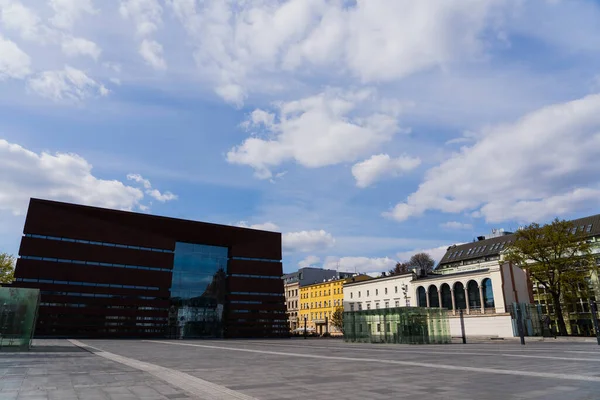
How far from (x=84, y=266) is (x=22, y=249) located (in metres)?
7.96

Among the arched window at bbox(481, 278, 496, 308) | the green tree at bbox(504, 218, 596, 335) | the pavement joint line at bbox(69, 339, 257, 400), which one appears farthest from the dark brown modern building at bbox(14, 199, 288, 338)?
the pavement joint line at bbox(69, 339, 257, 400)

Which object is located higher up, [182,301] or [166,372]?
[182,301]

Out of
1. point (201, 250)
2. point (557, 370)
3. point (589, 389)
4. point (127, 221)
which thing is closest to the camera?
point (589, 389)

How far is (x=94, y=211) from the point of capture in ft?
205

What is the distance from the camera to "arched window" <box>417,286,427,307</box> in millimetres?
71956

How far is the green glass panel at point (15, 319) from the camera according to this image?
2523 centimetres

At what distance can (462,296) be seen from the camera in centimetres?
6512

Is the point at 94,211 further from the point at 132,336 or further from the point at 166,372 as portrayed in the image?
the point at 166,372

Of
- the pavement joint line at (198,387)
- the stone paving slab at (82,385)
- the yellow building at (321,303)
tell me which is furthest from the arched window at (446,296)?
the stone paving slab at (82,385)

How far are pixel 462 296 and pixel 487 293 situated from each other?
202 inches

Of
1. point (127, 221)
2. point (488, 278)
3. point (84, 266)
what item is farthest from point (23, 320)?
point (488, 278)

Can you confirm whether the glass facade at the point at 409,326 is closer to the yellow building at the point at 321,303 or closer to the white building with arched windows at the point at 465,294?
the white building with arched windows at the point at 465,294

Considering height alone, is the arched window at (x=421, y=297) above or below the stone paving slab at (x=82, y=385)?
above

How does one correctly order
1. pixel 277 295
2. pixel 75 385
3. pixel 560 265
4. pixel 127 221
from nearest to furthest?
1. pixel 75 385
2. pixel 560 265
3. pixel 127 221
4. pixel 277 295
